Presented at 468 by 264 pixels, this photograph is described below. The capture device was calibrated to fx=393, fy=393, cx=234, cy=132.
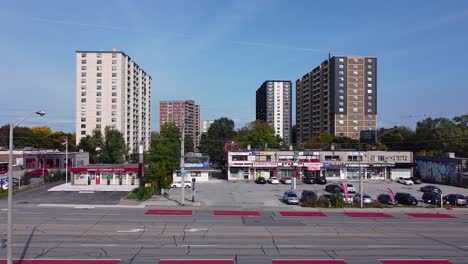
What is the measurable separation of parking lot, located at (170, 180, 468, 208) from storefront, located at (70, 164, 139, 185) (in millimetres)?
8491

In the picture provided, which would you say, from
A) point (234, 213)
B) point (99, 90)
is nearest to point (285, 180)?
point (234, 213)

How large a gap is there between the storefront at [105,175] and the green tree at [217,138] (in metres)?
44.3

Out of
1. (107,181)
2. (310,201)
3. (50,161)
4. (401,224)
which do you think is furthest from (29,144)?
(401,224)

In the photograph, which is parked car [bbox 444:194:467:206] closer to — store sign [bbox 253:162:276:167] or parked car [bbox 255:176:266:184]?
parked car [bbox 255:176:266:184]

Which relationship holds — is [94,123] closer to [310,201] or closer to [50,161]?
[50,161]

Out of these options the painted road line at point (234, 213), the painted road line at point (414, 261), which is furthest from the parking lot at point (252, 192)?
the painted road line at point (414, 261)

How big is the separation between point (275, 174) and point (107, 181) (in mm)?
28480

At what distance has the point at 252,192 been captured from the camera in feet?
175

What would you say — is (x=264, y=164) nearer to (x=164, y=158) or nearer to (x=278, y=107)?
(x=164, y=158)

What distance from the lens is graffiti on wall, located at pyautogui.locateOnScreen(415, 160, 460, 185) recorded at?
6513 cm

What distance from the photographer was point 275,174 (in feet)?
229

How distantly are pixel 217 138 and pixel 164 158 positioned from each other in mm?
62609

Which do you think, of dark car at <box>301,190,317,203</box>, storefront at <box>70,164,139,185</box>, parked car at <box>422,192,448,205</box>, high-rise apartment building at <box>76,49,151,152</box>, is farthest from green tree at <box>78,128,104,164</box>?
parked car at <box>422,192,448,205</box>

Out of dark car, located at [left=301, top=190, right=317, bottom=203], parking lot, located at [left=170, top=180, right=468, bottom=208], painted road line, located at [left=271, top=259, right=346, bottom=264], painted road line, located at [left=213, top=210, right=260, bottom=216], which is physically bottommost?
parking lot, located at [left=170, top=180, right=468, bottom=208]
